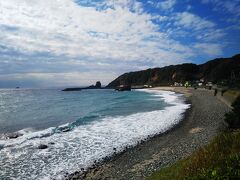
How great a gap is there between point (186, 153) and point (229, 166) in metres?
9.88

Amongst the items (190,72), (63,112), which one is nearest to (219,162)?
(63,112)

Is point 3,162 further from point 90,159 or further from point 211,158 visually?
point 211,158

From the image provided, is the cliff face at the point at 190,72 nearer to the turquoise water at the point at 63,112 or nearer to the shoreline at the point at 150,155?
the turquoise water at the point at 63,112

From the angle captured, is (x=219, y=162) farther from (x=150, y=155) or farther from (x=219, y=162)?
(x=150, y=155)

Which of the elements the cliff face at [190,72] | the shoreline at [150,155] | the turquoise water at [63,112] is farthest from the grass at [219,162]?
the cliff face at [190,72]

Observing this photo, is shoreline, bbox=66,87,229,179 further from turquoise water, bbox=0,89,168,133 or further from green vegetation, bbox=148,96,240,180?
turquoise water, bbox=0,89,168,133

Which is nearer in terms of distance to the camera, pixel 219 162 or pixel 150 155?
pixel 219 162

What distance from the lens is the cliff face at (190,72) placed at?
12588 cm

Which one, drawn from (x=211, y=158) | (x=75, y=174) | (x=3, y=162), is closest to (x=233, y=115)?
(x=75, y=174)

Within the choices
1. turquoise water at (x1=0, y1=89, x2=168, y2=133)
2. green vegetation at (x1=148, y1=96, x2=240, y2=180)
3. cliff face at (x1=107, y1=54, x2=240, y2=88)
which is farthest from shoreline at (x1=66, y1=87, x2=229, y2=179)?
cliff face at (x1=107, y1=54, x2=240, y2=88)

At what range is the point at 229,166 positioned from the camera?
592 centimetres

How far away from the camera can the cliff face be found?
12588 centimetres

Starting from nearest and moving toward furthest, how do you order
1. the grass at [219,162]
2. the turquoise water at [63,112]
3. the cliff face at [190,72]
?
the grass at [219,162] → the turquoise water at [63,112] → the cliff face at [190,72]

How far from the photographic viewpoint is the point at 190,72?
6284 inches
